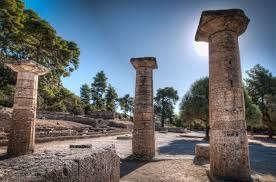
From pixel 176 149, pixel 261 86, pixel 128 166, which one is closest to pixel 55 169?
pixel 128 166

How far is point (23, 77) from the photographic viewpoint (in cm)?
957

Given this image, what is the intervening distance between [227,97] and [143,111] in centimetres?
484

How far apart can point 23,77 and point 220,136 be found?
7.57 metres

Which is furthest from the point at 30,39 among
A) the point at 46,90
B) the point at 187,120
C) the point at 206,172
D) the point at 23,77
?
the point at 187,120

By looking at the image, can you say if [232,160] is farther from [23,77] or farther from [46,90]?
[46,90]

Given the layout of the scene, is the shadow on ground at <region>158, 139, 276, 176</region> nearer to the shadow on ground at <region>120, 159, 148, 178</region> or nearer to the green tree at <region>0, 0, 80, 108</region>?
the shadow on ground at <region>120, 159, 148, 178</region>

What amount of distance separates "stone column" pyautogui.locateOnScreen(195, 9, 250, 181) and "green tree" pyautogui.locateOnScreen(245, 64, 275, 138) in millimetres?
29397

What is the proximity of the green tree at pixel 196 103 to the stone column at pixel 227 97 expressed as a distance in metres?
18.7

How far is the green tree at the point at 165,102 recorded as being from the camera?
61391 millimetres

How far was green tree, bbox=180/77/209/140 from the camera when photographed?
25.6 meters

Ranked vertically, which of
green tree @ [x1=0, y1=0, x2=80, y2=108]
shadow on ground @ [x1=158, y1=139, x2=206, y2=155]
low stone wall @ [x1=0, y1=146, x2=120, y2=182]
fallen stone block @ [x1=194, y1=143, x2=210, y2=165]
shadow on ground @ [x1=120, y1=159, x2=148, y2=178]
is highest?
green tree @ [x1=0, y1=0, x2=80, y2=108]

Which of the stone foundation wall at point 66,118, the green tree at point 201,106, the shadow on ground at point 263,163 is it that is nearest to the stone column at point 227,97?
the shadow on ground at point 263,163

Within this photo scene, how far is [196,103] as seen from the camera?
26.1m

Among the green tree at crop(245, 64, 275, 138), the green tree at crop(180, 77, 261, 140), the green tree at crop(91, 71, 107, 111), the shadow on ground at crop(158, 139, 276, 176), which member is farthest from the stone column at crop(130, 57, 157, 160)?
the green tree at crop(91, 71, 107, 111)
